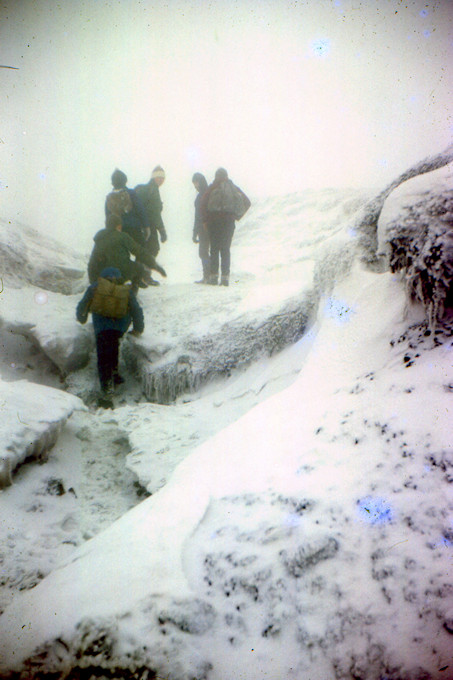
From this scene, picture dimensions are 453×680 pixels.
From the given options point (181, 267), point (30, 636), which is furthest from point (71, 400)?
point (181, 267)

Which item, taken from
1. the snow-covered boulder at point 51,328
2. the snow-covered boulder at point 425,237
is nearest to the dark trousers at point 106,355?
the snow-covered boulder at point 51,328

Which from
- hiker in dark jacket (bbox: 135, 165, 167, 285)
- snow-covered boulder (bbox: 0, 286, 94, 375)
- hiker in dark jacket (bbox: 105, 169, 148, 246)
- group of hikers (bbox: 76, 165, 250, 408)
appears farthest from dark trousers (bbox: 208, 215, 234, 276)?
snow-covered boulder (bbox: 0, 286, 94, 375)

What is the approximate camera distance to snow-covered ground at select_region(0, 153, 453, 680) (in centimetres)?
99

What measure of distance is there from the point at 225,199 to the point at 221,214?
0.72 feet

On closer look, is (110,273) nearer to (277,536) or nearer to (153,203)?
(153,203)

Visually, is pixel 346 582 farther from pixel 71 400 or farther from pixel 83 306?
pixel 83 306

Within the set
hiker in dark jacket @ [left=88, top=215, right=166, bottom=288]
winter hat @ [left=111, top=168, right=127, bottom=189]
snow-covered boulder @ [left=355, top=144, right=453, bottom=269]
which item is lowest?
hiker in dark jacket @ [left=88, top=215, right=166, bottom=288]

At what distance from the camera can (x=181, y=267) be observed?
8266 millimetres

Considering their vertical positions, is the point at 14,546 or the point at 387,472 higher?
the point at 387,472

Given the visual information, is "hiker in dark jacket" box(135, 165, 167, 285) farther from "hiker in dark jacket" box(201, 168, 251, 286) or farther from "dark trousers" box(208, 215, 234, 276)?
"dark trousers" box(208, 215, 234, 276)

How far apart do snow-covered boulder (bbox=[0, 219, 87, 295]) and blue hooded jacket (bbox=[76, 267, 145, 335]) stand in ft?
6.67

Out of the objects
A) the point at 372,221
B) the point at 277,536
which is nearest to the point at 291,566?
the point at 277,536

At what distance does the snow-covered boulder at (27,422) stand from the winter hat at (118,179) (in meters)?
3.47

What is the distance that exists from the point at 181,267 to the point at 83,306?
4.09 meters
